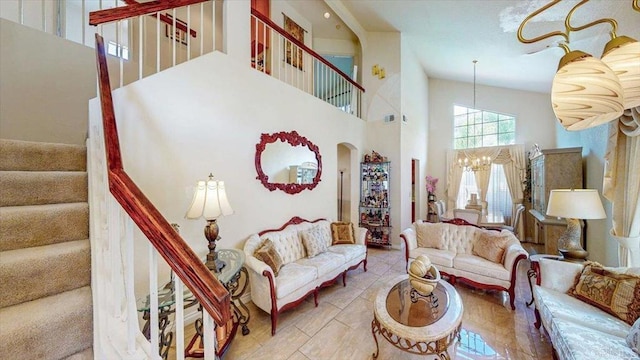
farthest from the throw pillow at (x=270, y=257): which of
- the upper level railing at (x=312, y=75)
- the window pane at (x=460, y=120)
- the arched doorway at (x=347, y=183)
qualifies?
the window pane at (x=460, y=120)

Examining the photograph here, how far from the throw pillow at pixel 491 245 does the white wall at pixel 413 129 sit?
1.91m

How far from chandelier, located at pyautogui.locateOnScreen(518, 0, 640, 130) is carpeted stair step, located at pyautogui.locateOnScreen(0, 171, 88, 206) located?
9.08ft

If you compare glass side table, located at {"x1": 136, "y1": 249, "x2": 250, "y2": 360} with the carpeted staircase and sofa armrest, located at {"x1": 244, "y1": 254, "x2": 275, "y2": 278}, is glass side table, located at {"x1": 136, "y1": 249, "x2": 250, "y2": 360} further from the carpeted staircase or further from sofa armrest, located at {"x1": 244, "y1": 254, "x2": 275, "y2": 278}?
the carpeted staircase

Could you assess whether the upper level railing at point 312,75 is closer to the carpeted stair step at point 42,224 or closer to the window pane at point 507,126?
the carpeted stair step at point 42,224

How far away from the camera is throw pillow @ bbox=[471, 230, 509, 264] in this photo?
299 centimetres

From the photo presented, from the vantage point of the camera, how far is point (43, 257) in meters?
1.19

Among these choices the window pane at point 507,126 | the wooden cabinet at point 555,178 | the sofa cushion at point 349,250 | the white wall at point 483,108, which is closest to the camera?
the sofa cushion at point 349,250

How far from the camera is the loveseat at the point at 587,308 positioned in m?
1.53

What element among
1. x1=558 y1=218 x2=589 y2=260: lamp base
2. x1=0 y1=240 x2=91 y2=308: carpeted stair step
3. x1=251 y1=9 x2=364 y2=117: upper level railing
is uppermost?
x1=251 y1=9 x2=364 y2=117: upper level railing

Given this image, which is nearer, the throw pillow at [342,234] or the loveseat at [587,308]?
the loveseat at [587,308]

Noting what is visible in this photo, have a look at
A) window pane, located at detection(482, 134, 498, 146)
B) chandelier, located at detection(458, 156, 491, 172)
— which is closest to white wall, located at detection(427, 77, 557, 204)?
window pane, located at detection(482, 134, 498, 146)

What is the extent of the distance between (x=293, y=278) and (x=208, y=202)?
1.21 metres

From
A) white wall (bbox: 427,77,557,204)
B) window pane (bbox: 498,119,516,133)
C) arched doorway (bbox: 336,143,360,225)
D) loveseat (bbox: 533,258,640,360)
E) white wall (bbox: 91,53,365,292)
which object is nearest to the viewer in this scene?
loveseat (bbox: 533,258,640,360)

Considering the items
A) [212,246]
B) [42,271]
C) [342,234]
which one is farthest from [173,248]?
[342,234]
